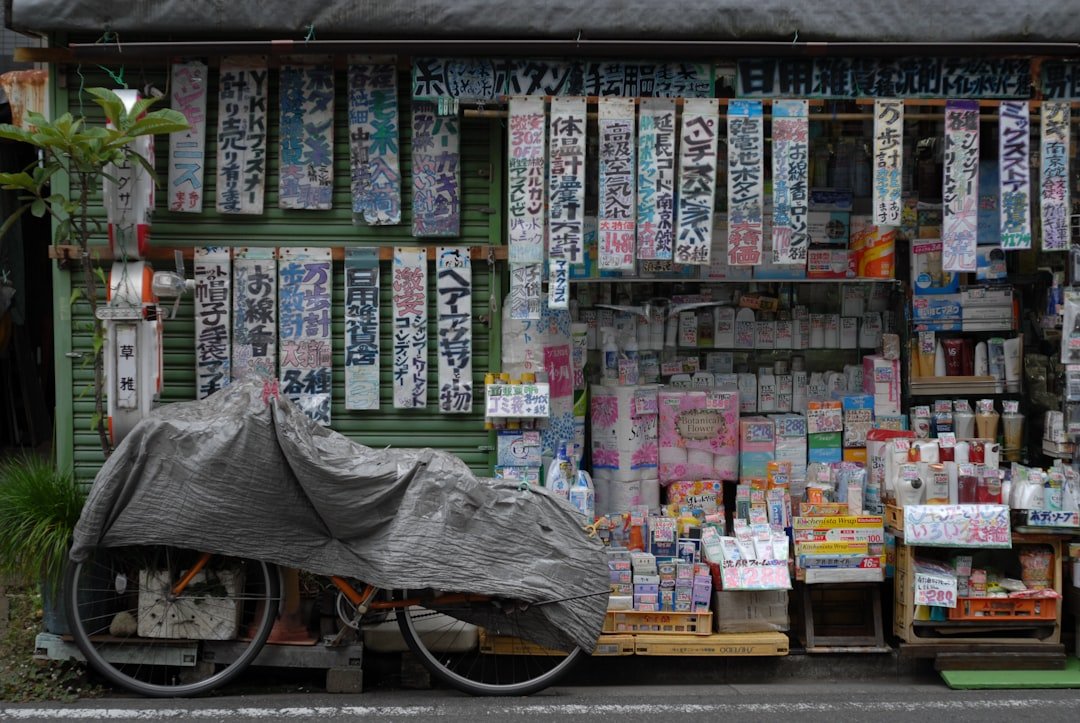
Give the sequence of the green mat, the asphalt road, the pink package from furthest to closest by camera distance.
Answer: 1. the pink package
2. the green mat
3. the asphalt road

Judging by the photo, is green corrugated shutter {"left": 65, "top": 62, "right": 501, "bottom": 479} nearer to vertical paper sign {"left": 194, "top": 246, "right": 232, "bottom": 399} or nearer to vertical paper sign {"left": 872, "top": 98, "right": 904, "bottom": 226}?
vertical paper sign {"left": 194, "top": 246, "right": 232, "bottom": 399}

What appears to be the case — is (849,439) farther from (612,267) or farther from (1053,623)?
(612,267)

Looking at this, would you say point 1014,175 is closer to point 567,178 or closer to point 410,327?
point 567,178

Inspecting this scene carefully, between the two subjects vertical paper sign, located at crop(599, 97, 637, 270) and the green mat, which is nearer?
the green mat

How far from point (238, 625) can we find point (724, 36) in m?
5.30

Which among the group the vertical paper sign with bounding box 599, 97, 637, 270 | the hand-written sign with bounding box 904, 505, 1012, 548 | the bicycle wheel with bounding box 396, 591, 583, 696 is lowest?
the bicycle wheel with bounding box 396, 591, 583, 696

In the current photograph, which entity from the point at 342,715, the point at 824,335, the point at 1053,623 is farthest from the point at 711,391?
the point at 342,715

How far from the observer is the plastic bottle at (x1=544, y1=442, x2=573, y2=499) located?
723 cm

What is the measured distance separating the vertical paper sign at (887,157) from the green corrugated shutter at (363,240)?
282cm

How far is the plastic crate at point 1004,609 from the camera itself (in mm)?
6840

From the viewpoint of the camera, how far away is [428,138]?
737 cm

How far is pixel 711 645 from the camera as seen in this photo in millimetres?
6699

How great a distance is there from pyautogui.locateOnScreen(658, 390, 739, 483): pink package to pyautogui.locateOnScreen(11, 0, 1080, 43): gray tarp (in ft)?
9.40

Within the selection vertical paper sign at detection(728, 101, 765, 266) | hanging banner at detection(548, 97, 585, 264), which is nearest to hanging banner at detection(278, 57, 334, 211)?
hanging banner at detection(548, 97, 585, 264)
